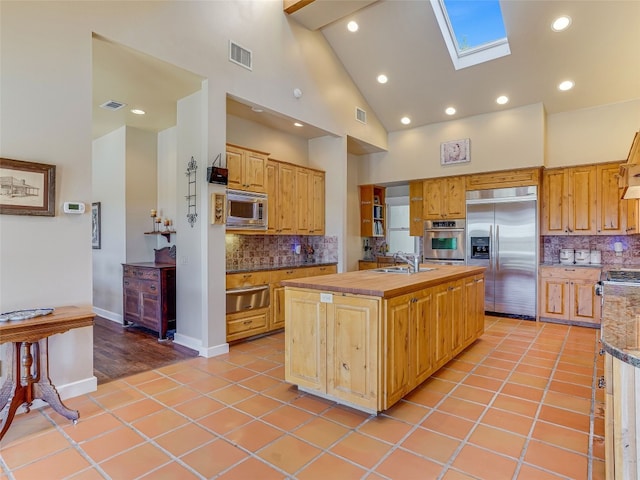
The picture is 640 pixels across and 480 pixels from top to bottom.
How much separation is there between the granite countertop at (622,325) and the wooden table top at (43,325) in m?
3.12

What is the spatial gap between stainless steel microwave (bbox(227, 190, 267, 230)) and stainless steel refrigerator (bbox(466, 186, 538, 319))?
3589 mm

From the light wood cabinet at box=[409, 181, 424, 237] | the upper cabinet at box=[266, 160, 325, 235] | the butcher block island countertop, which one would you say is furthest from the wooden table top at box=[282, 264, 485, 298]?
the light wood cabinet at box=[409, 181, 424, 237]

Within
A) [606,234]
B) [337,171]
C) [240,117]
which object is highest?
[240,117]

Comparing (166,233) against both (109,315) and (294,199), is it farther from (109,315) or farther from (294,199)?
(294,199)

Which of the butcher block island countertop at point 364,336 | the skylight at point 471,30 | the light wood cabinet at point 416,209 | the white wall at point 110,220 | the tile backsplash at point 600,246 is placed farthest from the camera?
the light wood cabinet at point 416,209

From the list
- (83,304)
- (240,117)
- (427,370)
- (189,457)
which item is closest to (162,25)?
(240,117)

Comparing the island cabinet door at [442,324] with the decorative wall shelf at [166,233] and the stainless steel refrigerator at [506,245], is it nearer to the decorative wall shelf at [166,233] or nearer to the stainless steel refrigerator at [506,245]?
the stainless steel refrigerator at [506,245]

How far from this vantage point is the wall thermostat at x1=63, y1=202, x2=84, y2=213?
2.90 meters

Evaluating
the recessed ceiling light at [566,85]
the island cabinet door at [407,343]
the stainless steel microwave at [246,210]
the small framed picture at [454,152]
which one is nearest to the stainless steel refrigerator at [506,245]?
the small framed picture at [454,152]

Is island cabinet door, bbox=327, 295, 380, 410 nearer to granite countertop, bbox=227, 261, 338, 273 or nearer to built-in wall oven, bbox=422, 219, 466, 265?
granite countertop, bbox=227, 261, 338, 273

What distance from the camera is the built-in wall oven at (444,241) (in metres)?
6.29

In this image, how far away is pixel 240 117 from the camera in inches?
204

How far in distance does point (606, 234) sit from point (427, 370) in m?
4.12

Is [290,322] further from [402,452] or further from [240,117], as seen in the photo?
[240,117]
